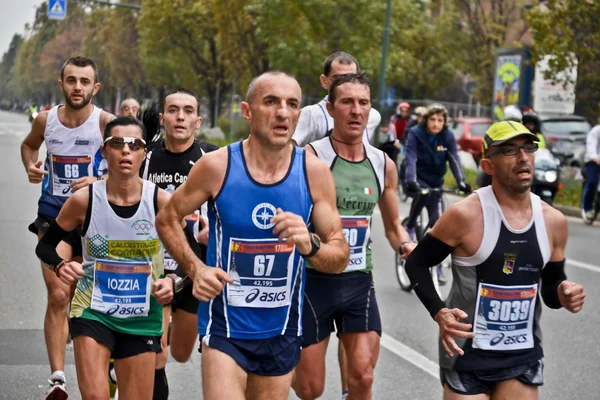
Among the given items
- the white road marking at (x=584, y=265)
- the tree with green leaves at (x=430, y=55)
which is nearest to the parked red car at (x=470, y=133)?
the white road marking at (x=584, y=265)

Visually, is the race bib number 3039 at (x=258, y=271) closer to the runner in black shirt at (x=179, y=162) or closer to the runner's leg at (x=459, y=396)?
the runner's leg at (x=459, y=396)

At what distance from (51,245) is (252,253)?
1.57 metres

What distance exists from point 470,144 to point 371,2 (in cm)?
1091

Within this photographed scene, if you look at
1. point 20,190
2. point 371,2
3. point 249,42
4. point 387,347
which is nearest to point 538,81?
point 371,2

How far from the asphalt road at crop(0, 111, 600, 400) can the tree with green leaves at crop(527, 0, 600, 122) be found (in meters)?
9.26

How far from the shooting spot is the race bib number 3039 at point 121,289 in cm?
564

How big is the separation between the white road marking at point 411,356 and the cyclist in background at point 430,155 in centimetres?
260

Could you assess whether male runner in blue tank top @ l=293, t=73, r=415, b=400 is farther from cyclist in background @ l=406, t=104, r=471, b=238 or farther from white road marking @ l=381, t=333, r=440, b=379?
cyclist in background @ l=406, t=104, r=471, b=238

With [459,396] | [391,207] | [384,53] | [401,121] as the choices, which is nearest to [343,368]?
[391,207]

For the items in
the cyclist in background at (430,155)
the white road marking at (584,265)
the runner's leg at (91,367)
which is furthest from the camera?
the white road marking at (584,265)

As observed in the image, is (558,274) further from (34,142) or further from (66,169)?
(34,142)

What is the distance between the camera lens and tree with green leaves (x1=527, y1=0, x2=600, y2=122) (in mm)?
22641

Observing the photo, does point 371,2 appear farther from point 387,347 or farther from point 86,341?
point 86,341

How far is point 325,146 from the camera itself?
611 cm
